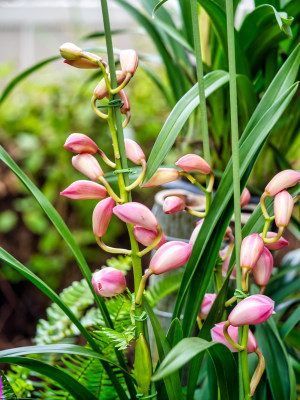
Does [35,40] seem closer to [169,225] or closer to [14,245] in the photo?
[14,245]

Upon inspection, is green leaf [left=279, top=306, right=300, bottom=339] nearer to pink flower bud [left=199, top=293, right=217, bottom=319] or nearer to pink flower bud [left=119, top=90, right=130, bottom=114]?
pink flower bud [left=199, top=293, right=217, bottom=319]

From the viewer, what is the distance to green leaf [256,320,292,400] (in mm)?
477

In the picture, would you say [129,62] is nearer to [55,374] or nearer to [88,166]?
[88,166]

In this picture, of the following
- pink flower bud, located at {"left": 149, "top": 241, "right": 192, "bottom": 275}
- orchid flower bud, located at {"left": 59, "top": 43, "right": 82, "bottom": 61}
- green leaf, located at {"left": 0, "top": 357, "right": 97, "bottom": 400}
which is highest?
orchid flower bud, located at {"left": 59, "top": 43, "right": 82, "bottom": 61}

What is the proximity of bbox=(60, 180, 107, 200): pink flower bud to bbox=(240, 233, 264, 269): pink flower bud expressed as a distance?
0.12 metres

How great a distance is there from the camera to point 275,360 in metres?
0.50

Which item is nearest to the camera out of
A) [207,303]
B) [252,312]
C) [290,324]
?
[252,312]

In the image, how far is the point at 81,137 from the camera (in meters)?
0.38

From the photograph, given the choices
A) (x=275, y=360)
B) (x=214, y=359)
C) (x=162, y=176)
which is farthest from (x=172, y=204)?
(x=275, y=360)

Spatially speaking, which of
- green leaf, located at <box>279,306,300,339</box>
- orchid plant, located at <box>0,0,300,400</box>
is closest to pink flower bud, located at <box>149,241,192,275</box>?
orchid plant, located at <box>0,0,300,400</box>

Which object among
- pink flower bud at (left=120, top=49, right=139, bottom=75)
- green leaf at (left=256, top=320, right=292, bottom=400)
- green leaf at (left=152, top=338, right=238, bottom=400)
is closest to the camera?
green leaf at (left=152, top=338, right=238, bottom=400)

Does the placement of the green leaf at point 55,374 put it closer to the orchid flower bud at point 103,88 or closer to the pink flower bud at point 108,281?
the pink flower bud at point 108,281

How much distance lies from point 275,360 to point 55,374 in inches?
9.3

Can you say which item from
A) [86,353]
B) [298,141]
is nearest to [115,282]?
[86,353]
